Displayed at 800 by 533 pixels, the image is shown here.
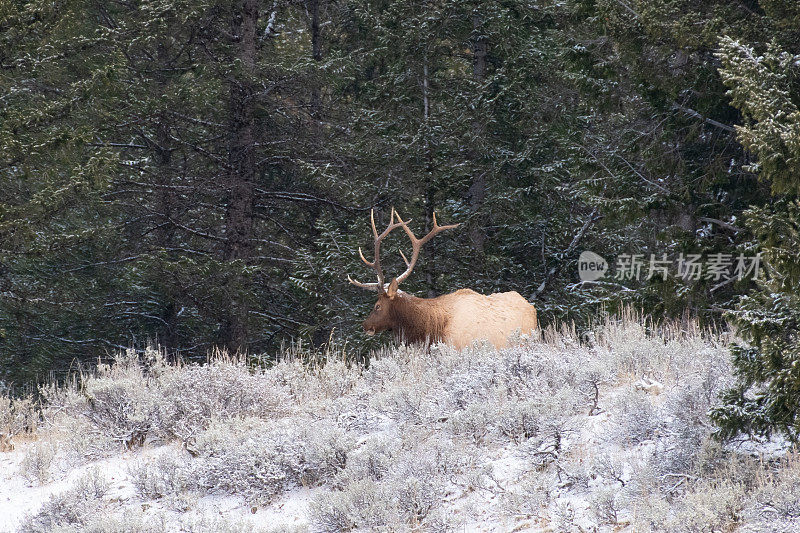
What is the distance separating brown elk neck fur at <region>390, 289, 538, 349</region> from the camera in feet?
33.2

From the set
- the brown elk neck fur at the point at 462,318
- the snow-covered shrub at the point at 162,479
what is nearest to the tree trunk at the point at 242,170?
the brown elk neck fur at the point at 462,318

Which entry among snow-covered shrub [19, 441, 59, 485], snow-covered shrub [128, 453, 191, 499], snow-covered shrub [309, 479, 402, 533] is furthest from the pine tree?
snow-covered shrub [19, 441, 59, 485]

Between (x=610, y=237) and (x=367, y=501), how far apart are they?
1202cm

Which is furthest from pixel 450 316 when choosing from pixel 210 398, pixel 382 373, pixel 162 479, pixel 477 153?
pixel 477 153

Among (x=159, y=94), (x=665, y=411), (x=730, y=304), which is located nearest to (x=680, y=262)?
(x=730, y=304)

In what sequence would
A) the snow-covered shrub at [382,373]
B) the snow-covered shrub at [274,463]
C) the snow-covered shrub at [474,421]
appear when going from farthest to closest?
the snow-covered shrub at [382,373] < the snow-covered shrub at [474,421] < the snow-covered shrub at [274,463]

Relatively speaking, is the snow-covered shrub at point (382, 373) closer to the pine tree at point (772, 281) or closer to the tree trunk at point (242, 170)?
the pine tree at point (772, 281)

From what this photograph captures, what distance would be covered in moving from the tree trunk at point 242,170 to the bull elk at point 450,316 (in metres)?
5.13

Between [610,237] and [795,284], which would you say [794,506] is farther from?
[610,237]

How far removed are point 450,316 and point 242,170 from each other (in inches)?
273

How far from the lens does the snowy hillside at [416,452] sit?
15.8 ft

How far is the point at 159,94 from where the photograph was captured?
15617mm

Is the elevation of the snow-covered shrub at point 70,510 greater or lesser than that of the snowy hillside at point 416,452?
lesser

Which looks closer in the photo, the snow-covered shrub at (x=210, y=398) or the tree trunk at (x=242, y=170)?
the snow-covered shrub at (x=210, y=398)
